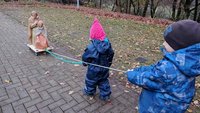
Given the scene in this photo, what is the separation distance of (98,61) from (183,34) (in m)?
1.81

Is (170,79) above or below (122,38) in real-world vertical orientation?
above

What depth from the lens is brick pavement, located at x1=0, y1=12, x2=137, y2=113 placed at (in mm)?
3682

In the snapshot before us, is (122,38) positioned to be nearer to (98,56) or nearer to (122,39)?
(122,39)

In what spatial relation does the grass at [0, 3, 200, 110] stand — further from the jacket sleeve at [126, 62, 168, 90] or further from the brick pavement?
the jacket sleeve at [126, 62, 168, 90]

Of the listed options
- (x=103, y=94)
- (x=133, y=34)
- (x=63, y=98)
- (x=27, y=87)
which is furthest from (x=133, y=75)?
(x=133, y=34)

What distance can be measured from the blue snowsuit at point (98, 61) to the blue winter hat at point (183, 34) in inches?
59.9

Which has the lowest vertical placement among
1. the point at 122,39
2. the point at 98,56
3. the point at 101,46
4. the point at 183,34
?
the point at 122,39

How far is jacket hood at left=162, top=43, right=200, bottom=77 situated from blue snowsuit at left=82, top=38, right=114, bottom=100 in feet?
5.16

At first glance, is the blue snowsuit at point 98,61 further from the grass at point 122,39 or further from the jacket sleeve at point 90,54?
the grass at point 122,39

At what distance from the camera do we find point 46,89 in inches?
167

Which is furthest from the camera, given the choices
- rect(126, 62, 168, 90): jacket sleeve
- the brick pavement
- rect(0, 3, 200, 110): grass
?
rect(0, 3, 200, 110): grass

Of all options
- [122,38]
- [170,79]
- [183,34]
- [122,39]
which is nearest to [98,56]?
[170,79]

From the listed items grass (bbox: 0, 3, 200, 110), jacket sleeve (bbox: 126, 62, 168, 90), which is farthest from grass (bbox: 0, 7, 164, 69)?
jacket sleeve (bbox: 126, 62, 168, 90)

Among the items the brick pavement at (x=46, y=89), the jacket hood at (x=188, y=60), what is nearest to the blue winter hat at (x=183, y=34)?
the jacket hood at (x=188, y=60)
